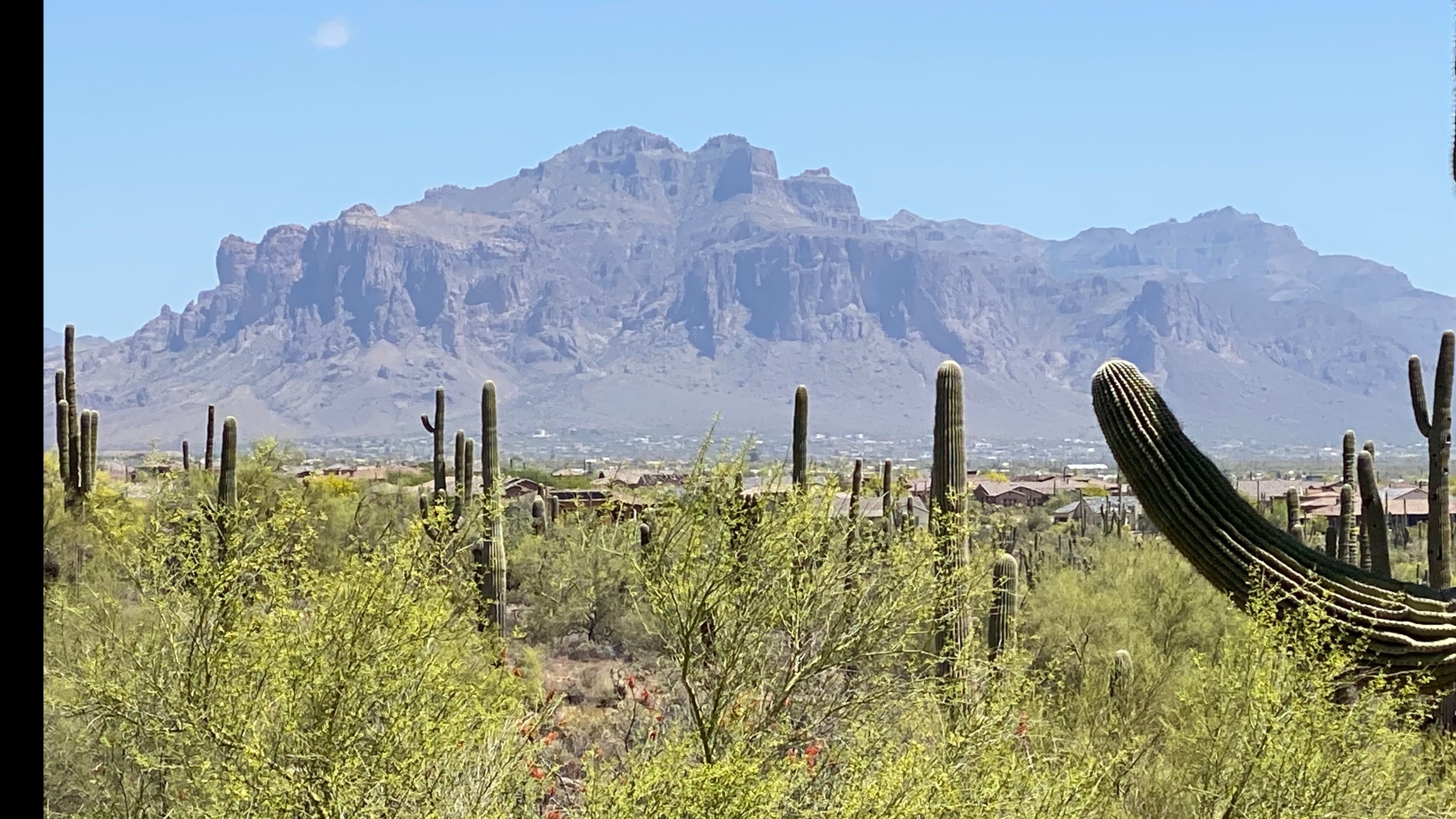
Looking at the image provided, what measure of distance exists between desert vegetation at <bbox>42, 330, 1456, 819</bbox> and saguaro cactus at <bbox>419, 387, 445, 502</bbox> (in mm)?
12070

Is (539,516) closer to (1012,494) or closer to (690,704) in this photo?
(690,704)

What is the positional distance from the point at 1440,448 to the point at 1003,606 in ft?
15.6

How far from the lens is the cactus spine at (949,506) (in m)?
8.27

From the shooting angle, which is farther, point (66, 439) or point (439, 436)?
point (439, 436)

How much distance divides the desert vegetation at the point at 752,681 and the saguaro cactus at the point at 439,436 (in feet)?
39.6

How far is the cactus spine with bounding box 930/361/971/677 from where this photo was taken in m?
8.27

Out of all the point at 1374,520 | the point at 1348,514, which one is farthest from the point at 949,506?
the point at 1348,514

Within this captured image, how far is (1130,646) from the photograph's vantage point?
15.4 m

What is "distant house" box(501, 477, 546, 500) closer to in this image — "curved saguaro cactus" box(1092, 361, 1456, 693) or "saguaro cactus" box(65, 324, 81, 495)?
"saguaro cactus" box(65, 324, 81, 495)

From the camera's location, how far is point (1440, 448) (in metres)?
12.5

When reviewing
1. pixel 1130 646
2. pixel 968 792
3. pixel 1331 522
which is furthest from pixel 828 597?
pixel 1331 522

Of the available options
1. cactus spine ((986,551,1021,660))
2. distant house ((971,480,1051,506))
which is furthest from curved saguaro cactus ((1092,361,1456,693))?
distant house ((971,480,1051,506))

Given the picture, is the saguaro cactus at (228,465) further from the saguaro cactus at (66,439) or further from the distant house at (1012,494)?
the distant house at (1012,494)

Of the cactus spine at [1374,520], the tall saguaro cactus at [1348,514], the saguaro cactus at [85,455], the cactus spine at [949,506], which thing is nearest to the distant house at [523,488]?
the saguaro cactus at [85,455]
